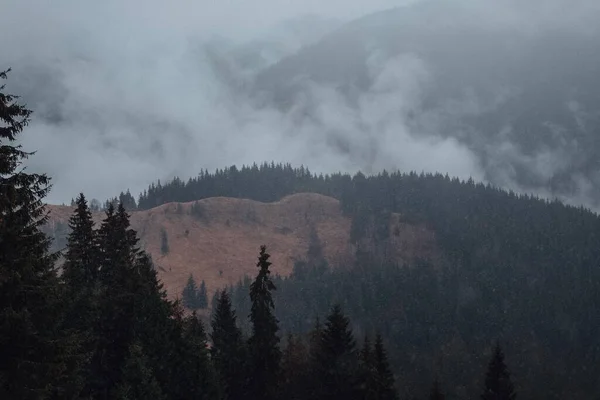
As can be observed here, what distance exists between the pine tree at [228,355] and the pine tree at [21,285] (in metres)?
36.2

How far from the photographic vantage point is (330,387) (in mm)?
54844

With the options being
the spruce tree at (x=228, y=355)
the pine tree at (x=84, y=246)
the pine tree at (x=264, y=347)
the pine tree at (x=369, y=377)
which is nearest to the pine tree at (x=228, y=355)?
the spruce tree at (x=228, y=355)

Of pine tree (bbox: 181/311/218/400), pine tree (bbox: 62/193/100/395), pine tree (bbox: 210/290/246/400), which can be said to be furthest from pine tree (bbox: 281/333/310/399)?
pine tree (bbox: 62/193/100/395)

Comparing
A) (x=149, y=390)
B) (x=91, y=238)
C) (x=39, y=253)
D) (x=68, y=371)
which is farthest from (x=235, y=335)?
(x=39, y=253)

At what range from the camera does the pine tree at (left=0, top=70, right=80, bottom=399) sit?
1927cm

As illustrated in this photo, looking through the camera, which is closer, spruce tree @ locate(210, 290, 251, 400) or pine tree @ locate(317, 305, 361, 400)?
pine tree @ locate(317, 305, 361, 400)

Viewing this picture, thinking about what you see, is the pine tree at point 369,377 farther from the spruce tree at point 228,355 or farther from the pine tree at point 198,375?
the pine tree at point 198,375

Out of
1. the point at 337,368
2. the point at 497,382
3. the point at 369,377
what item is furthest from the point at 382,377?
the point at 497,382

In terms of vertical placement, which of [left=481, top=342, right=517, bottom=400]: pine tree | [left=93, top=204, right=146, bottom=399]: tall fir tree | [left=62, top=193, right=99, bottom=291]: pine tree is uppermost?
[left=62, top=193, right=99, bottom=291]: pine tree

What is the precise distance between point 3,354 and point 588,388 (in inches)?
7625

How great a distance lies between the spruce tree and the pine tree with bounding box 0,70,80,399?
36222mm

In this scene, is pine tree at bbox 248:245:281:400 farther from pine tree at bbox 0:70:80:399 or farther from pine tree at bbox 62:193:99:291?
pine tree at bbox 0:70:80:399

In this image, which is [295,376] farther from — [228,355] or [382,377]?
[382,377]

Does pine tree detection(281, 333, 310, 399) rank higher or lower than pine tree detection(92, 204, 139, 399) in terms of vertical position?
lower
